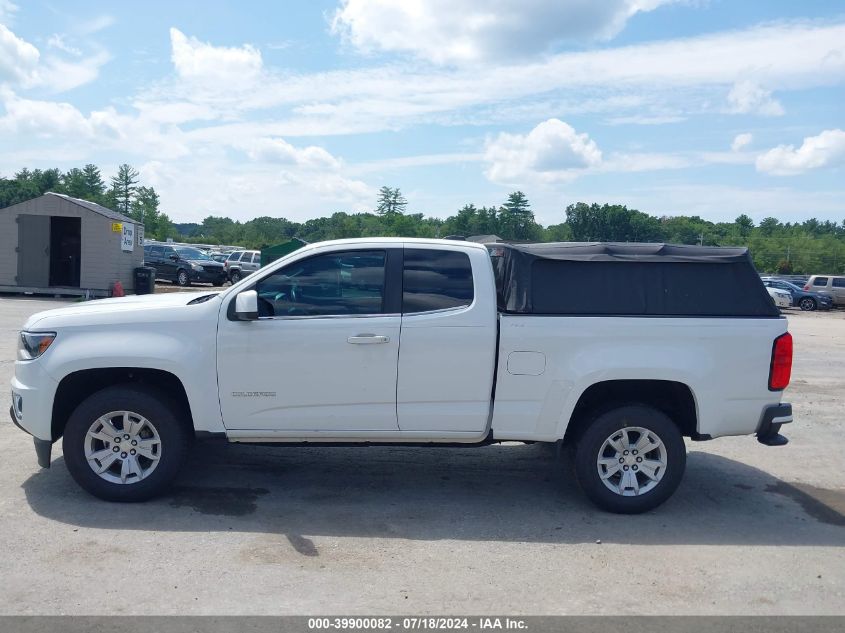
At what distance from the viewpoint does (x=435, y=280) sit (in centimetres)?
586

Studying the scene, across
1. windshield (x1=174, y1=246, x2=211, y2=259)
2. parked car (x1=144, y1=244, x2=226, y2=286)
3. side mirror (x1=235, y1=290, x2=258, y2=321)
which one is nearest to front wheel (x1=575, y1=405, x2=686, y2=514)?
side mirror (x1=235, y1=290, x2=258, y2=321)

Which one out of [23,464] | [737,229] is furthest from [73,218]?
[737,229]

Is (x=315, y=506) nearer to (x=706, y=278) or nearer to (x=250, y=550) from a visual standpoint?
(x=250, y=550)

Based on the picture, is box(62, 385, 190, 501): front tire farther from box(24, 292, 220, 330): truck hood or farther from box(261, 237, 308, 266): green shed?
box(261, 237, 308, 266): green shed

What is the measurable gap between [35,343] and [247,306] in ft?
5.29

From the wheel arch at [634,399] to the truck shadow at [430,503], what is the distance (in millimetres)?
626

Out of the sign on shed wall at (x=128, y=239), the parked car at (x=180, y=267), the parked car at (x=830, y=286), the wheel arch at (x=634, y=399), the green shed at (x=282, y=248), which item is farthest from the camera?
the parked car at (x=830, y=286)

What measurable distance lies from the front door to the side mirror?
9 centimetres

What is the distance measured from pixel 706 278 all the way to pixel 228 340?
3504 mm

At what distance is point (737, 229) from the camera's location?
8919 centimetres

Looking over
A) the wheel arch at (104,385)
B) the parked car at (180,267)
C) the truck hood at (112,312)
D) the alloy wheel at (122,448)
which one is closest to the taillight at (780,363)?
the truck hood at (112,312)

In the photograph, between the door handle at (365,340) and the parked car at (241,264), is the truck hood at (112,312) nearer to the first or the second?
the door handle at (365,340)

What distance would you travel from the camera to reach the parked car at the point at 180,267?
33156 millimetres
